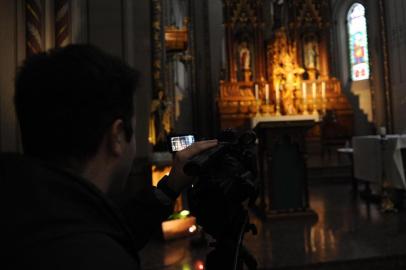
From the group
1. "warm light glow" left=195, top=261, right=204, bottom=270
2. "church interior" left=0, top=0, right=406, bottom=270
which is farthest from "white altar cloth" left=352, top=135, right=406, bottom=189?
"warm light glow" left=195, top=261, right=204, bottom=270

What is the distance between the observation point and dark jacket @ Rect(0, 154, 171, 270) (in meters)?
0.49

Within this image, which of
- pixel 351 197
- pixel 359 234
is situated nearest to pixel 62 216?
pixel 359 234

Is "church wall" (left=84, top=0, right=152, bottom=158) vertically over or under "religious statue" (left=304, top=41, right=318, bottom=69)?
under

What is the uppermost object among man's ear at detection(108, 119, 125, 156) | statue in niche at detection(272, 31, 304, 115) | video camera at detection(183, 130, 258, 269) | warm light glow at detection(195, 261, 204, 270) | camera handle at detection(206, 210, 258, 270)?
statue in niche at detection(272, 31, 304, 115)

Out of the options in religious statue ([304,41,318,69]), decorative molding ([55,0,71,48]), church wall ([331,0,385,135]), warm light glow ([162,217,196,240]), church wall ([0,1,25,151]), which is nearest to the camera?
church wall ([0,1,25,151])

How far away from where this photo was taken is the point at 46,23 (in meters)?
3.81

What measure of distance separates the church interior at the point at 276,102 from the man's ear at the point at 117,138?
9.3 inches

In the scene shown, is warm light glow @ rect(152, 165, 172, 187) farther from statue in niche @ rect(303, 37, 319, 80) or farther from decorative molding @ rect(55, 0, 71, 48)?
statue in niche @ rect(303, 37, 319, 80)

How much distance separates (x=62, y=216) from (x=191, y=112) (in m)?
11.1

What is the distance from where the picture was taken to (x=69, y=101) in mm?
628

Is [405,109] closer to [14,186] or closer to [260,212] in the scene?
[260,212]

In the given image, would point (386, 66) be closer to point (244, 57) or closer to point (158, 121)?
point (244, 57)

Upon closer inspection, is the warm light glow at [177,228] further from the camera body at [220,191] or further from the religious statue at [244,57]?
the religious statue at [244,57]

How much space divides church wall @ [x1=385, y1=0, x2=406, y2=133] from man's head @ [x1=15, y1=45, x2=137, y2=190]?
35.6ft
